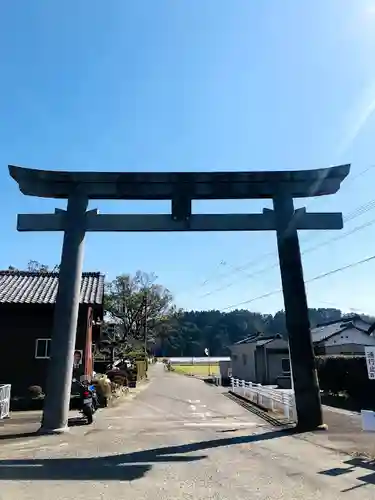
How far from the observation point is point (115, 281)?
54031 mm

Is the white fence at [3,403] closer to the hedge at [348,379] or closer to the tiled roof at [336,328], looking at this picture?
the hedge at [348,379]

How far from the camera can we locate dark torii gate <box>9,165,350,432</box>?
12039mm

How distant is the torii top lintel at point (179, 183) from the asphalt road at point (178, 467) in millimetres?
6164

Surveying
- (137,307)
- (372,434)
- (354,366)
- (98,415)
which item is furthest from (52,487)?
(137,307)

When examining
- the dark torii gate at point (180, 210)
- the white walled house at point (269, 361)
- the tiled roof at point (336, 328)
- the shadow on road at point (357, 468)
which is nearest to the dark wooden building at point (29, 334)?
the dark torii gate at point (180, 210)

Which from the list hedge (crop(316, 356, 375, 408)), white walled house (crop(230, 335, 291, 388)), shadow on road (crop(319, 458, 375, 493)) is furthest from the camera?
white walled house (crop(230, 335, 291, 388))

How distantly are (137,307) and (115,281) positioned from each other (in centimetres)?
401

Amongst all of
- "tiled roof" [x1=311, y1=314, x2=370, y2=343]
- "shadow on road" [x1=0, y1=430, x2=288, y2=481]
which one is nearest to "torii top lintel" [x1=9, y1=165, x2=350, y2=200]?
"shadow on road" [x1=0, y1=430, x2=288, y2=481]

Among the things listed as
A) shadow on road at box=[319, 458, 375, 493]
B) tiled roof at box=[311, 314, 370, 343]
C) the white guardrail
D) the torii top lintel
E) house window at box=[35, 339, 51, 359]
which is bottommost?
shadow on road at box=[319, 458, 375, 493]

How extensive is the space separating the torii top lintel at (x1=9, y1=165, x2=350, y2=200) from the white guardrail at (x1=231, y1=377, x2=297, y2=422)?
600cm

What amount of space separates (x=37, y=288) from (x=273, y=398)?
12.6 meters

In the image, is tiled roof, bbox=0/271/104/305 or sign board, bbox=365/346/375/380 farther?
tiled roof, bbox=0/271/104/305

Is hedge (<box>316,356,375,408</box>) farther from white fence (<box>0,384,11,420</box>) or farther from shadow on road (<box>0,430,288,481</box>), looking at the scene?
white fence (<box>0,384,11,420</box>)

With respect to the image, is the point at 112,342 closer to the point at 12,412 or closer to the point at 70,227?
the point at 12,412
